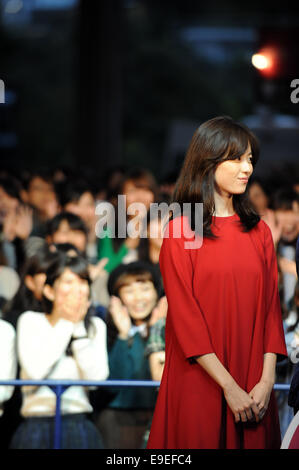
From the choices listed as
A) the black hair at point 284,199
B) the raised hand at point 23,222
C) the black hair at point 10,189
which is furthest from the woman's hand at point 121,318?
the black hair at point 10,189

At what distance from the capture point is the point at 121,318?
4.62m

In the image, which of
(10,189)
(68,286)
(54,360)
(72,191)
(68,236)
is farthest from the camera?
(10,189)

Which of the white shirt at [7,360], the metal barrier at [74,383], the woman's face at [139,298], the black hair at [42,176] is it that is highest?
the black hair at [42,176]

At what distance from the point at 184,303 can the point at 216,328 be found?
135 millimetres

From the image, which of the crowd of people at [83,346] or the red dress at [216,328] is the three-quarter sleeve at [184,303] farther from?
the crowd of people at [83,346]

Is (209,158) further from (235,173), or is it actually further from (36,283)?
(36,283)

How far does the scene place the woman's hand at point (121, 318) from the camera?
4.60 meters

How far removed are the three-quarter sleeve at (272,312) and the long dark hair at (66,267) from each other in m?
1.56

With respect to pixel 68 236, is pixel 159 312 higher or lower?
lower

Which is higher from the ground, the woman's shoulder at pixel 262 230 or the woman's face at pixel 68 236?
the woman's face at pixel 68 236

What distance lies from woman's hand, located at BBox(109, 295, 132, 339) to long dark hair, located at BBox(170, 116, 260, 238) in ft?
5.00

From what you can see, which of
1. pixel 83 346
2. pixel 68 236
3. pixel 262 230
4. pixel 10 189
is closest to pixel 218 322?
pixel 262 230
